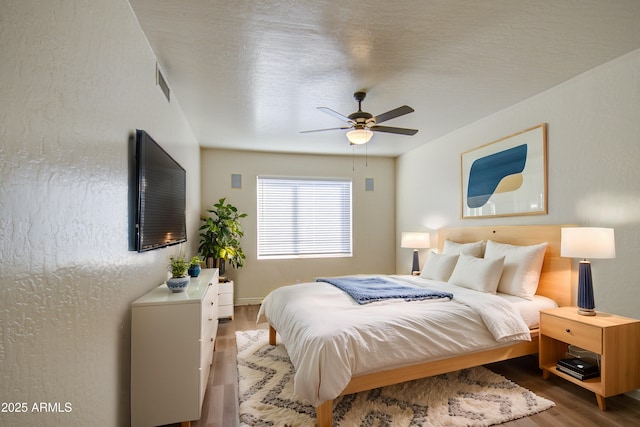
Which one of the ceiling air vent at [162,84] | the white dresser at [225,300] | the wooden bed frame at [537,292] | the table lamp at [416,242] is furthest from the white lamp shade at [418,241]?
the ceiling air vent at [162,84]

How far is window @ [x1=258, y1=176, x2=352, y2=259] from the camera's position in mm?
5570

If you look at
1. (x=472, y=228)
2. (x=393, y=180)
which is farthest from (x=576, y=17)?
(x=393, y=180)

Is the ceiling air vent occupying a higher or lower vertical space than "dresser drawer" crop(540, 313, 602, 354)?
higher

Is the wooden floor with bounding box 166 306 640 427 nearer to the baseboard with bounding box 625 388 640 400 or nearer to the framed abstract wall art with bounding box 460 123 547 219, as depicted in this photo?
the baseboard with bounding box 625 388 640 400

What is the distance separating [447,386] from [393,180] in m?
4.13

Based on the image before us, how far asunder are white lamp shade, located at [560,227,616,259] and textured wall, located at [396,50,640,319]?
269mm

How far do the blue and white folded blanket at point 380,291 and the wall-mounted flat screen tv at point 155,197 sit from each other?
64.9 inches

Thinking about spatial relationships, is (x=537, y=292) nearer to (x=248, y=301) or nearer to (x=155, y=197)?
(x=155, y=197)

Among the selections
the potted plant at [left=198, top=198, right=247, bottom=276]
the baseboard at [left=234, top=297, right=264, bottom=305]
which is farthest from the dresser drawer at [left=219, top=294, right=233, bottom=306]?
the baseboard at [left=234, top=297, right=264, bottom=305]

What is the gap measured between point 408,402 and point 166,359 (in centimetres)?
171

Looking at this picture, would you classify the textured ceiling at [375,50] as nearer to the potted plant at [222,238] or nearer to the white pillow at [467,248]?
the white pillow at [467,248]

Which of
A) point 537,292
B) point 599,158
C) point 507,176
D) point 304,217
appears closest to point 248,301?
point 304,217

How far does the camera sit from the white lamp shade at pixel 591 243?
7.67 ft

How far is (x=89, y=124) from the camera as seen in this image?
142cm
